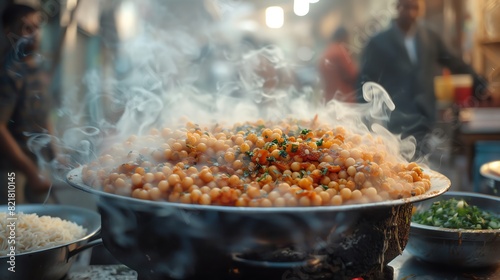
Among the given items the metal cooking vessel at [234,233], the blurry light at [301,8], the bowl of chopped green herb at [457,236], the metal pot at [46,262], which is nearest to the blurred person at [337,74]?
the bowl of chopped green herb at [457,236]

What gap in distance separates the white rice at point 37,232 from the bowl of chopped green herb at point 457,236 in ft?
5.82

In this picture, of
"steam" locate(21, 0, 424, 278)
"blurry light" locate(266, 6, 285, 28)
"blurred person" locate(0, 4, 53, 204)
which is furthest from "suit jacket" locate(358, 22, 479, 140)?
"blurry light" locate(266, 6, 285, 28)

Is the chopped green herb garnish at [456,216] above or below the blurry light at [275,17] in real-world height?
below

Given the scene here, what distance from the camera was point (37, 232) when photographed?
2.19 meters

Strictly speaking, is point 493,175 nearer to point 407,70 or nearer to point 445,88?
point 407,70

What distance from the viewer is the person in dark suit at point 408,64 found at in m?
5.10

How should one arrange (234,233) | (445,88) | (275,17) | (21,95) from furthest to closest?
(275,17) < (445,88) < (21,95) < (234,233)

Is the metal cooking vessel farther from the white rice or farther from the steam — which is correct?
the white rice

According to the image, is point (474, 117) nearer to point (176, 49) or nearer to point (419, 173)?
point (176, 49)

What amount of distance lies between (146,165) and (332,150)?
2.74 ft

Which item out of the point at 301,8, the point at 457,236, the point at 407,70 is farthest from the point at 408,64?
the point at 301,8

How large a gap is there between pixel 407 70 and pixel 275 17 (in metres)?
4.13

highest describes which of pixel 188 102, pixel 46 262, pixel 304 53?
pixel 304 53

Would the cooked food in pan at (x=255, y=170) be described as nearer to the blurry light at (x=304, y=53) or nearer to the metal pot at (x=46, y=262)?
the metal pot at (x=46, y=262)
